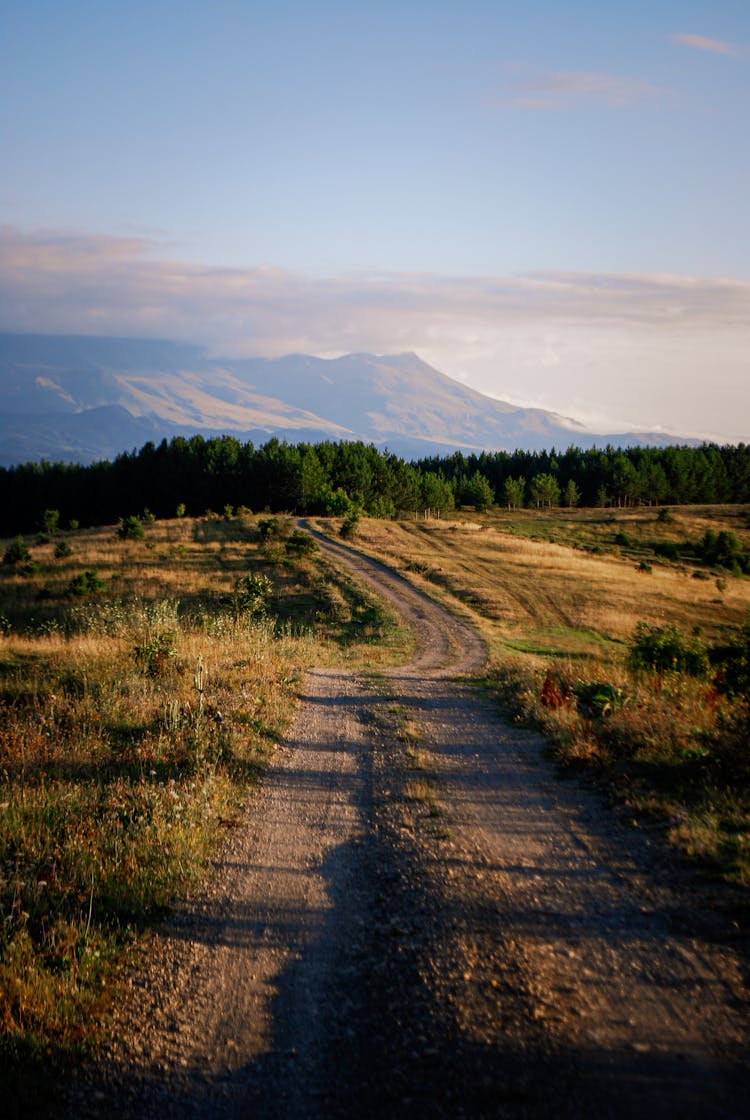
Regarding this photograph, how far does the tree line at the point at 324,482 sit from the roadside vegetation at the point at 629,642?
74.3 ft

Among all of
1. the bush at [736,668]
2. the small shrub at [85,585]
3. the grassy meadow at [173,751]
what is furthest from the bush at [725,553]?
the small shrub at [85,585]

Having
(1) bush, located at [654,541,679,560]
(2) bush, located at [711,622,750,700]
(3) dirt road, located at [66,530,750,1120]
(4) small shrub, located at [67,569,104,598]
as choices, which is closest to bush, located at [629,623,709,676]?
(2) bush, located at [711,622,750,700]

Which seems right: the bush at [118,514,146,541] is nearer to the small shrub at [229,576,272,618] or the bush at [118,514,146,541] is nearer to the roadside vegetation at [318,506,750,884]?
the roadside vegetation at [318,506,750,884]

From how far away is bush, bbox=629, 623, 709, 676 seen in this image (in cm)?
1642

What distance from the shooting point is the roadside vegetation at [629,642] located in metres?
8.04

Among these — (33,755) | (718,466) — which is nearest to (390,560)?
(33,755)

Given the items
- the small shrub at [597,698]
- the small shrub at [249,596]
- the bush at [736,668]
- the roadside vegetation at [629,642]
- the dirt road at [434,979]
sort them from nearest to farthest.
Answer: the dirt road at [434,979], the roadside vegetation at [629,642], the small shrub at [597,698], the bush at [736,668], the small shrub at [249,596]

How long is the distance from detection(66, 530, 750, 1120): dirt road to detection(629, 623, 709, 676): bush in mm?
9401

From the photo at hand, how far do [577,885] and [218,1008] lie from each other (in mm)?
3494

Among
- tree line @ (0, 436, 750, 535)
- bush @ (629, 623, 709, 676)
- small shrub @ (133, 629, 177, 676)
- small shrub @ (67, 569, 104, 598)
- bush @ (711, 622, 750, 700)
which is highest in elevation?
tree line @ (0, 436, 750, 535)

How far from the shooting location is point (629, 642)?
32.7m

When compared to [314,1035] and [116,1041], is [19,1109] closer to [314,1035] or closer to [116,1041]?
[116,1041]

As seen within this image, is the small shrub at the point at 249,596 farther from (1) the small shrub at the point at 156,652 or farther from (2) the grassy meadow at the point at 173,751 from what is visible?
(1) the small shrub at the point at 156,652

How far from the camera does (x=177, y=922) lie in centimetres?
566
